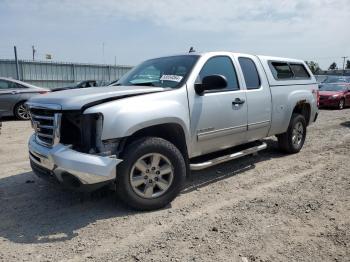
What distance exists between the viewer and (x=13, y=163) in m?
6.57

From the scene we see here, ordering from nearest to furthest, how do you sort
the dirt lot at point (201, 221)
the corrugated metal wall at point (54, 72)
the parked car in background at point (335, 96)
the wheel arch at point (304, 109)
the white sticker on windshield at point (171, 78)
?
1. the dirt lot at point (201, 221)
2. the white sticker on windshield at point (171, 78)
3. the wheel arch at point (304, 109)
4. the parked car in background at point (335, 96)
5. the corrugated metal wall at point (54, 72)

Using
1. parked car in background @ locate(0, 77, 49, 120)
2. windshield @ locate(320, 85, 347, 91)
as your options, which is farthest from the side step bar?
windshield @ locate(320, 85, 347, 91)

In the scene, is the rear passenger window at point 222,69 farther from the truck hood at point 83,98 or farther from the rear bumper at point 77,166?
the rear bumper at point 77,166

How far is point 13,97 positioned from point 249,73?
373 inches

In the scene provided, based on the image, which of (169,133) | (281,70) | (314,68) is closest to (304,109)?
(281,70)

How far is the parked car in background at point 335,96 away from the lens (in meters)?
17.5

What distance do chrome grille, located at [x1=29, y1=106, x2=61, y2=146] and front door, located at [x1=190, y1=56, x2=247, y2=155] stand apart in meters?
1.66

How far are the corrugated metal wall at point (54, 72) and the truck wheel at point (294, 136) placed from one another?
57.7 feet

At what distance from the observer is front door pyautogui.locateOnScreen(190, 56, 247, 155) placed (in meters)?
4.81

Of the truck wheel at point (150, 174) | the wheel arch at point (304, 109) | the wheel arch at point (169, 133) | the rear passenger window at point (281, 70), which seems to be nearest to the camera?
the truck wheel at point (150, 174)

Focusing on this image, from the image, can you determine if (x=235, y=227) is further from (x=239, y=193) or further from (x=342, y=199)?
(x=342, y=199)

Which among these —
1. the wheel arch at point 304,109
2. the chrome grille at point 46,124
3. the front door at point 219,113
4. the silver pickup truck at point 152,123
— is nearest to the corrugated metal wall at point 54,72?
the wheel arch at point 304,109

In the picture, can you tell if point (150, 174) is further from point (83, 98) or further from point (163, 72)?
point (163, 72)

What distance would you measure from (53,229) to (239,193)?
2.39m
